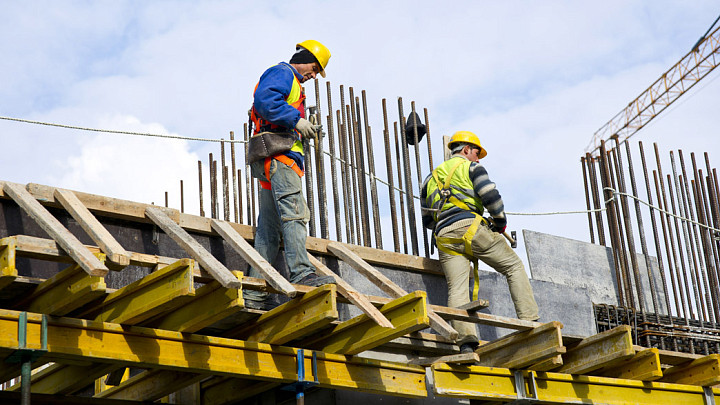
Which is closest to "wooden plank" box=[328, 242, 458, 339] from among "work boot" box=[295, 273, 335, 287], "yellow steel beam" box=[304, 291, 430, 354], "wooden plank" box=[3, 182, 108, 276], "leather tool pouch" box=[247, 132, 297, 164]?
"yellow steel beam" box=[304, 291, 430, 354]

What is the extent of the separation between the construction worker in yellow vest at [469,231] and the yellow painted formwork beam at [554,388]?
758 millimetres

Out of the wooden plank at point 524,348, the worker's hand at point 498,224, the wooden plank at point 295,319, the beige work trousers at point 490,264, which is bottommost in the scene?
the wooden plank at point 524,348

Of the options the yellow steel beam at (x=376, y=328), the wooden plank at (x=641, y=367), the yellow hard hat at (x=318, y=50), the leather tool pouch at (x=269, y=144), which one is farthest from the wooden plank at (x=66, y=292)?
the wooden plank at (x=641, y=367)

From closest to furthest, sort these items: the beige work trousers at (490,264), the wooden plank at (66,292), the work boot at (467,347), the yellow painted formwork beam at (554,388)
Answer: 1. the wooden plank at (66,292)
2. the yellow painted formwork beam at (554,388)
3. the work boot at (467,347)
4. the beige work trousers at (490,264)

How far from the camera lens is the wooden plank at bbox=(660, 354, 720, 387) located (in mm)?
9422

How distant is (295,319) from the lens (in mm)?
6977

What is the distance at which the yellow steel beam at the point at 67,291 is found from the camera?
19.6 ft

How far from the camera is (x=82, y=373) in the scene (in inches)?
291

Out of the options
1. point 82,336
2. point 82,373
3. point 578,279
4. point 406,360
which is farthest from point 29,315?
point 578,279

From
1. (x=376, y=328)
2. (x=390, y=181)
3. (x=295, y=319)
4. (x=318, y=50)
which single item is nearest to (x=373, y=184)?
(x=390, y=181)

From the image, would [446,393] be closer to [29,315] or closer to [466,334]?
[466,334]

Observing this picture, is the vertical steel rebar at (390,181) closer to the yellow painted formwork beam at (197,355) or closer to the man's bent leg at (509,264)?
the man's bent leg at (509,264)

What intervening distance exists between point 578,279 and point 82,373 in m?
6.35

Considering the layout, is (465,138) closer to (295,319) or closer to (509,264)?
(509,264)
